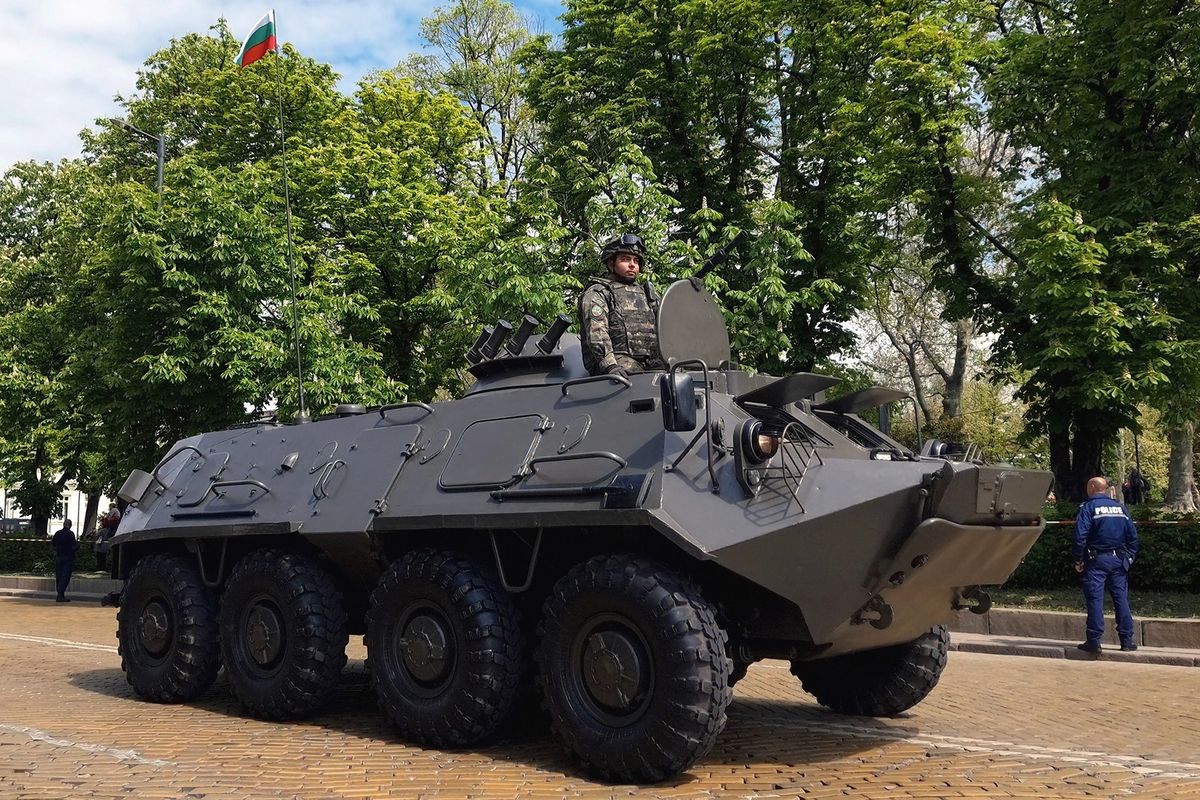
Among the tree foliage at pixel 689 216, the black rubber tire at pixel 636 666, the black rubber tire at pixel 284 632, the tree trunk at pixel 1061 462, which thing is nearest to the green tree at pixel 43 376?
the tree foliage at pixel 689 216

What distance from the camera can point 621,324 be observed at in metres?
7.82

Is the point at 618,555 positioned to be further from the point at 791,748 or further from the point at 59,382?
the point at 59,382

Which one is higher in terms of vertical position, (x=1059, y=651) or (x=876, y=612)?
(x=876, y=612)

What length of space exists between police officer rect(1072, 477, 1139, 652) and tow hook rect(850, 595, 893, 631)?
7266mm

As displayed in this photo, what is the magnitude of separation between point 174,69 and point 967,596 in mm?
28729

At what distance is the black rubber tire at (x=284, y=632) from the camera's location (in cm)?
794

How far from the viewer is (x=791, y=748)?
6.95 meters

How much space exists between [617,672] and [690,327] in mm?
2495

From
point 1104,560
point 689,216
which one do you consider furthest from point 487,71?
point 1104,560

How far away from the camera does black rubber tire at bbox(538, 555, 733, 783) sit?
228 inches

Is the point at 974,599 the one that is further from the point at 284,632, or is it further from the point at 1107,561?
the point at 1107,561

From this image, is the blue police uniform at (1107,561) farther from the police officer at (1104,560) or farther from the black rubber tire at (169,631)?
the black rubber tire at (169,631)

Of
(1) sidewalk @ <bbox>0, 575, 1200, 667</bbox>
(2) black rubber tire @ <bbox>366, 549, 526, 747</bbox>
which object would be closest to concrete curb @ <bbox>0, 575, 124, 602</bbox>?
(1) sidewalk @ <bbox>0, 575, 1200, 667</bbox>

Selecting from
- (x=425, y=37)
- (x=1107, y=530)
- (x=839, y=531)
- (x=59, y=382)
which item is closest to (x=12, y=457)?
(x=59, y=382)
